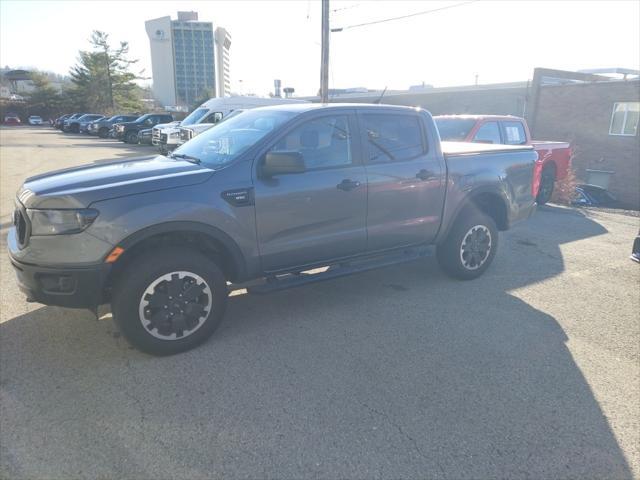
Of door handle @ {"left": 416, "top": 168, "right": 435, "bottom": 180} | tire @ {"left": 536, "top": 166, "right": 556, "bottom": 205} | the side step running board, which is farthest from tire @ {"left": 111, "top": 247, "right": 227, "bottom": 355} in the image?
tire @ {"left": 536, "top": 166, "right": 556, "bottom": 205}

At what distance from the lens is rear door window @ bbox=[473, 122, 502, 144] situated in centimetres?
893

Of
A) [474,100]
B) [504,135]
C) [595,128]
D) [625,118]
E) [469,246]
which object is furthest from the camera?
[474,100]

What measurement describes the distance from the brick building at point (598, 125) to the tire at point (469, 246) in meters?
24.3

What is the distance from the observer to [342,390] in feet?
10.3

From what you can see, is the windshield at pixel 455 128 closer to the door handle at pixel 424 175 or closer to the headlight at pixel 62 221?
the door handle at pixel 424 175

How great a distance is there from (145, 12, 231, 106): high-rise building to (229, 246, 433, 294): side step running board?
109401mm

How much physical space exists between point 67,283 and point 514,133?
9093 millimetres

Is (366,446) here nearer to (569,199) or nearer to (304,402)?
(304,402)

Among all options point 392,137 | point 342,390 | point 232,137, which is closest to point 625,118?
point 392,137

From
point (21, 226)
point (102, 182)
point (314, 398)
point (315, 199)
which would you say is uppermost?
point (102, 182)

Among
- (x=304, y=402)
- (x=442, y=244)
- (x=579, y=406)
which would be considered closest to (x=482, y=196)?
(x=442, y=244)

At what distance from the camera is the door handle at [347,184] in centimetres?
412

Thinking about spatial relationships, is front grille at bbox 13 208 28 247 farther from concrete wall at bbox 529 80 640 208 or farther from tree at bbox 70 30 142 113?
tree at bbox 70 30 142 113

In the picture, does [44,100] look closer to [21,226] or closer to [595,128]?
[595,128]
